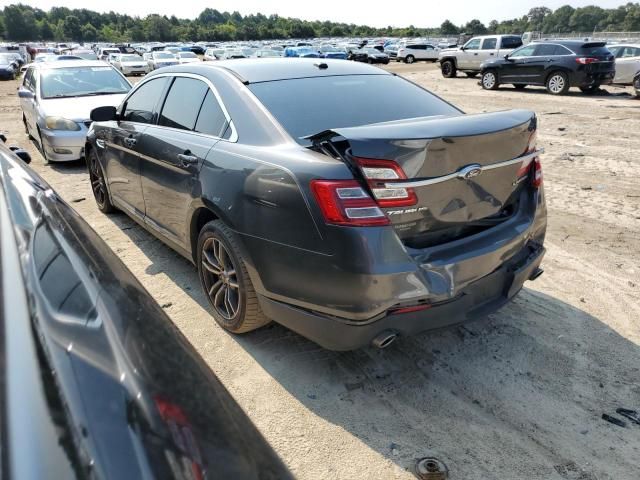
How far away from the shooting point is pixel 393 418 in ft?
8.50

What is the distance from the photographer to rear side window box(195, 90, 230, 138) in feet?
10.6

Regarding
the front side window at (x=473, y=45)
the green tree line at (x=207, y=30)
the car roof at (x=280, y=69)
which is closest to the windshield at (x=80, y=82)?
the car roof at (x=280, y=69)

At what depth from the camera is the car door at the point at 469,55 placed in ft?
75.0

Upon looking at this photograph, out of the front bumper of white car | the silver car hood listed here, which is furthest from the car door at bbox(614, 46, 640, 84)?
the front bumper of white car

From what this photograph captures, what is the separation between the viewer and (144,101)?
4422mm

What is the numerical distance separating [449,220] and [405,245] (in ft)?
1.03

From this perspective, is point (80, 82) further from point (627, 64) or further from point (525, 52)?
point (627, 64)

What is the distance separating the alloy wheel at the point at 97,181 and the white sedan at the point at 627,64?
1738cm

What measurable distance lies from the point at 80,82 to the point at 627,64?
55.4 ft

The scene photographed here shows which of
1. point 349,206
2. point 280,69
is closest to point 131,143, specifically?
point 280,69

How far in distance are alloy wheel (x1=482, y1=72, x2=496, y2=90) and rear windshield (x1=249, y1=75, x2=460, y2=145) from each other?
53.6 ft

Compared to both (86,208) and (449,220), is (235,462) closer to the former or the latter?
(449,220)

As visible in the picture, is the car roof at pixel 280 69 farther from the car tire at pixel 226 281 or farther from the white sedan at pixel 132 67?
the white sedan at pixel 132 67

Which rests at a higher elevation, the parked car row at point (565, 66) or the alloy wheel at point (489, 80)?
the parked car row at point (565, 66)
